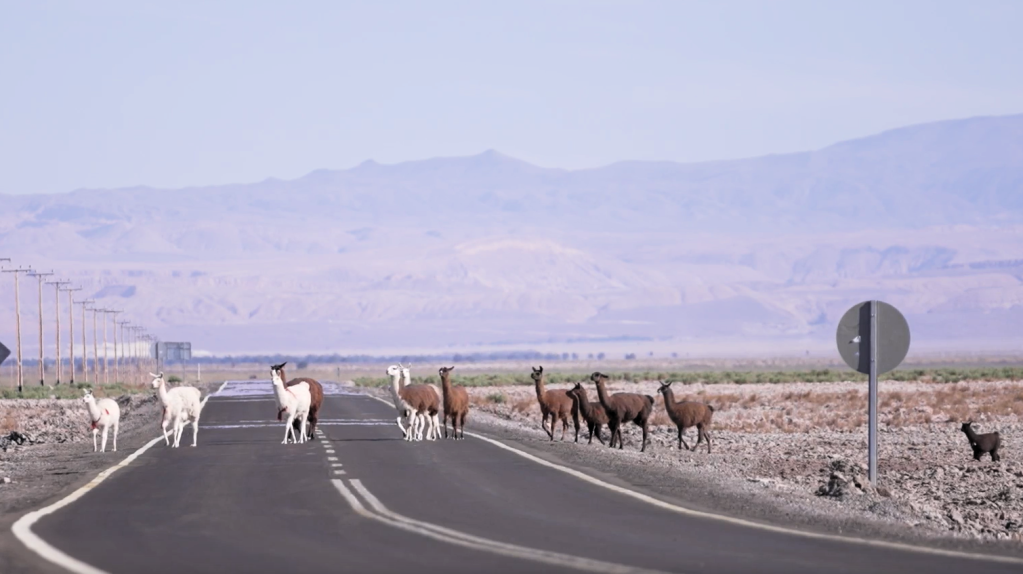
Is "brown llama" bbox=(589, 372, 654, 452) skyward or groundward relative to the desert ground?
skyward

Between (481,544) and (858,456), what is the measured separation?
62.7 feet

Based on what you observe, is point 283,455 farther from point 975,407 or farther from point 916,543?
point 975,407

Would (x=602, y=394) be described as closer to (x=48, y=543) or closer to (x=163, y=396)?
(x=163, y=396)

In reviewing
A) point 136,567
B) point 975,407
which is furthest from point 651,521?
point 975,407

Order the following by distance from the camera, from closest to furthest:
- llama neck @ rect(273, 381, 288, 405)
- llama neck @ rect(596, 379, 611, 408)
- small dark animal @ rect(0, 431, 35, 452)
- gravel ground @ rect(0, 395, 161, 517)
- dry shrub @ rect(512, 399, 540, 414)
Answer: gravel ground @ rect(0, 395, 161, 517), llama neck @ rect(596, 379, 611, 408), llama neck @ rect(273, 381, 288, 405), small dark animal @ rect(0, 431, 35, 452), dry shrub @ rect(512, 399, 540, 414)

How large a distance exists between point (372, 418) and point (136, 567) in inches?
1275

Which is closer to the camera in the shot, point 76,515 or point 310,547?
point 310,547

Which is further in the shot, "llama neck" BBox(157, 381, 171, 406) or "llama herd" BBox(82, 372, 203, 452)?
"llama neck" BBox(157, 381, 171, 406)

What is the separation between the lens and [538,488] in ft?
75.7

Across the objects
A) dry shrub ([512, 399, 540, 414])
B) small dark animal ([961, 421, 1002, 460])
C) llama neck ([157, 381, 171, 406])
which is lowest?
dry shrub ([512, 399, 540, 414])

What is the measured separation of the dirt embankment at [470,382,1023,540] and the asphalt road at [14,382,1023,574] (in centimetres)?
271

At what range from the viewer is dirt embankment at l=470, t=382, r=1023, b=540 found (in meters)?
21.1

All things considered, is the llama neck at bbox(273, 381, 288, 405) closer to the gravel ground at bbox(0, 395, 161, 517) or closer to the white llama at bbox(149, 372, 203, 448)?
the white llama at bbox(149, 372, 203, 448)

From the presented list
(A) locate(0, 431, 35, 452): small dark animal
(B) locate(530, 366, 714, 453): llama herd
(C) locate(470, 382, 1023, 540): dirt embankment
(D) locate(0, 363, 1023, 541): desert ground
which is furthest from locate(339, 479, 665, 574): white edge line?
(A) locate(0, 431, 35, 452): small dark animal
